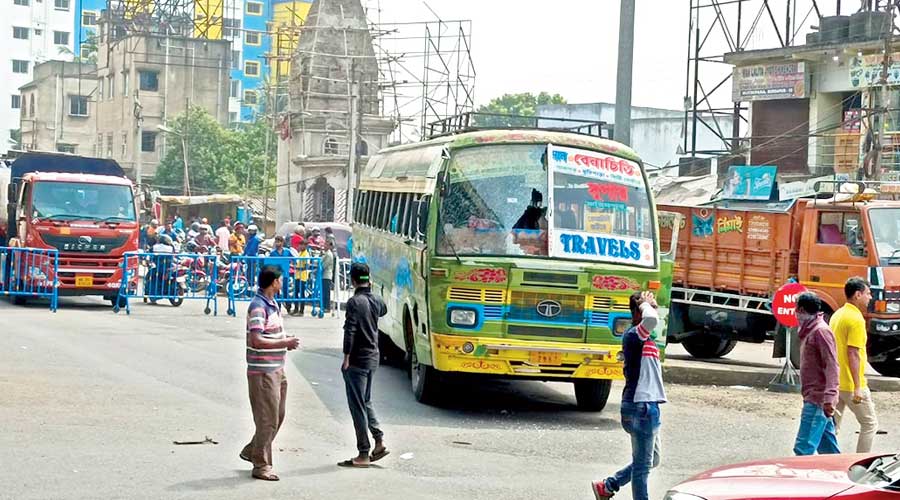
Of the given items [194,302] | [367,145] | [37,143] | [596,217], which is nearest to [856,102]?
[194,302]

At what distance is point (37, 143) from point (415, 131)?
4235cm

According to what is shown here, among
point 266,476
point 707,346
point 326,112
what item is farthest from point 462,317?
point 326,112

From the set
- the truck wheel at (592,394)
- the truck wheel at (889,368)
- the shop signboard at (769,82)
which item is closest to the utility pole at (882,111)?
the shop signboard at (769,82)

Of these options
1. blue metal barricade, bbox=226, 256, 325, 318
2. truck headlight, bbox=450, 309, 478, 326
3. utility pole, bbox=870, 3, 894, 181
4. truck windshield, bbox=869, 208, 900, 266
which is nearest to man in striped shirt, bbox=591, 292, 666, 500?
truck headlight, bbox=450, 309, 478, 326

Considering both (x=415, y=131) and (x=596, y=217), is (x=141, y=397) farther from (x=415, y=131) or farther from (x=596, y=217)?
(x=415, y=131)

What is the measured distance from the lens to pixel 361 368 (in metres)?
10.5

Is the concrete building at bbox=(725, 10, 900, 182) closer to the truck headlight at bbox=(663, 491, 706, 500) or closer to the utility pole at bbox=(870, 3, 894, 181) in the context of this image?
the utility pole at bbox=(870, 3, 894, 181)

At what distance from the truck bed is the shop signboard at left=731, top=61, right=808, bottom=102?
1693 centimetres

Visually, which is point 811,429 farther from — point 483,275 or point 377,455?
point 483,275

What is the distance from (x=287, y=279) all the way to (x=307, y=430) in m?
12.5

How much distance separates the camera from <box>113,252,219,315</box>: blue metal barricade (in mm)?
24219

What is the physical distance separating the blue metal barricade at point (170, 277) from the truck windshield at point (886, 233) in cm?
1191

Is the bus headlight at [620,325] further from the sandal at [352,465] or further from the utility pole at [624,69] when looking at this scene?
the sandal at [352,465]

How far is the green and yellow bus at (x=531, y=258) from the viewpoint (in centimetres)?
1306
